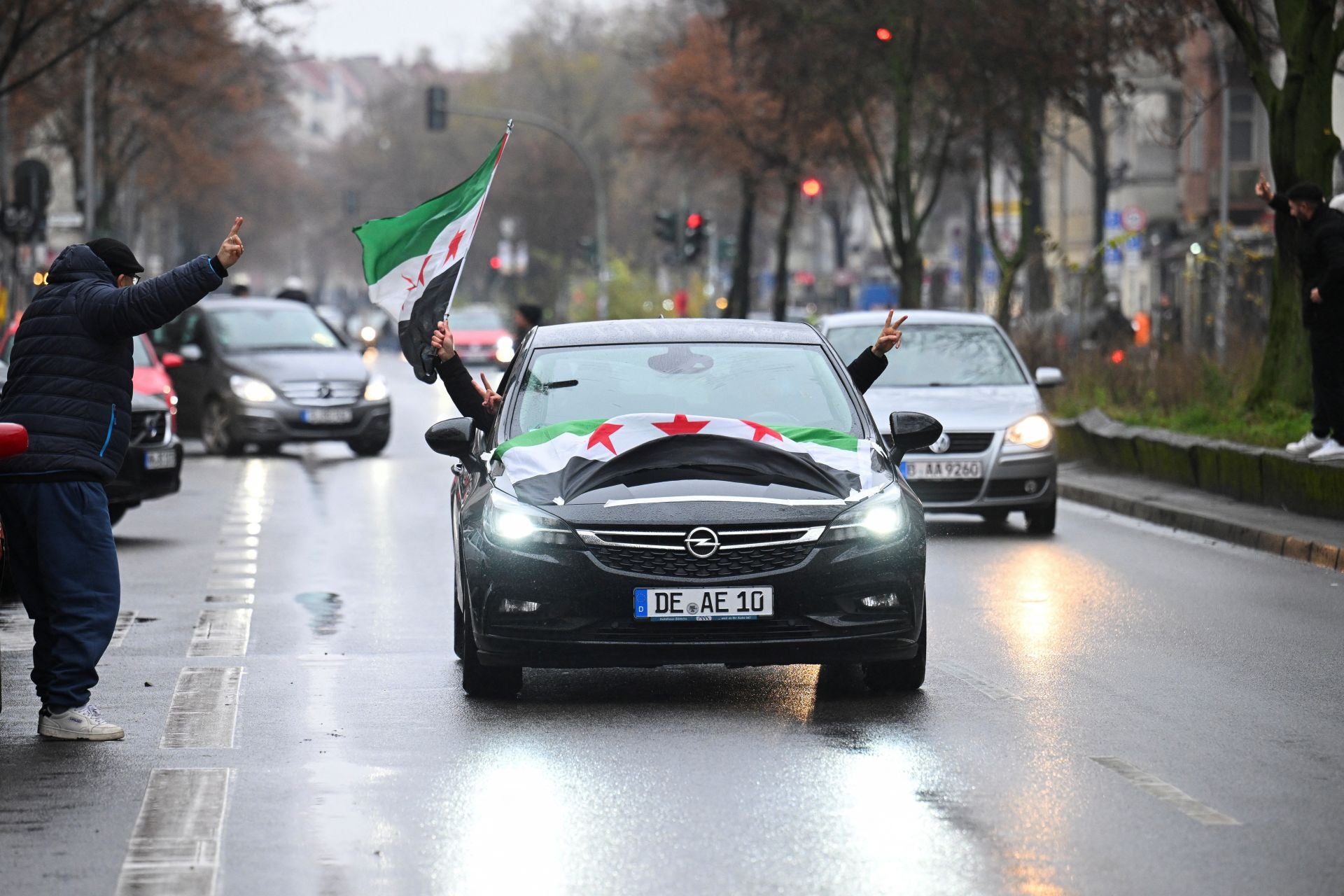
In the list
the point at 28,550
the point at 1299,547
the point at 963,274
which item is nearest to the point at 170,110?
the point at 963,274

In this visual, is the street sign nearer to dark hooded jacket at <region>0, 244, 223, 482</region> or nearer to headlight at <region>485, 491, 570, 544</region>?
headlight at <region>485, 491, 570, 544</region>

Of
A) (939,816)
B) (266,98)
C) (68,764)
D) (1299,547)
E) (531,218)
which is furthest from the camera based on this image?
(531,218)

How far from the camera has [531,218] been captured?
105 metres

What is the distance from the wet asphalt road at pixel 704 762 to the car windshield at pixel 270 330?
587 inches

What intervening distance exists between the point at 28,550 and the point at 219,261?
4.02 feet

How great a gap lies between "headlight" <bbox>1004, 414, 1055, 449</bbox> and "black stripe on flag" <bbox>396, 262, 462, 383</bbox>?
6.60 m

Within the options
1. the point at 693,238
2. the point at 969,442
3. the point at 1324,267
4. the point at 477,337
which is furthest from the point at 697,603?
the point at 477,337

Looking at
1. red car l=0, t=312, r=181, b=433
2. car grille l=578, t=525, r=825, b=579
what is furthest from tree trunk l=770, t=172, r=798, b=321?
car grille l=578, t=525, r=825, b=579

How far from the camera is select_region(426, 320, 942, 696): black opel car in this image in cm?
885

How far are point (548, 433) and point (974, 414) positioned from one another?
8.05 metres

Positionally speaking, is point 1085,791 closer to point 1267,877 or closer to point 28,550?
point 1267,877

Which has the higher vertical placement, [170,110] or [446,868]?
[170,110]

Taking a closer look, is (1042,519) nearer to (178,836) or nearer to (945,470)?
(945,470)

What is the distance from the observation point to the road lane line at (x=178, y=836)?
6195 millimetres
